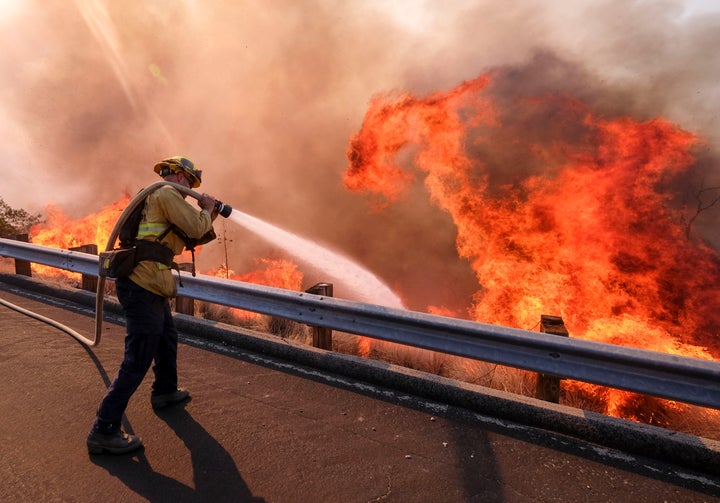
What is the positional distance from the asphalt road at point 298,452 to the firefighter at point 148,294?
18 cm

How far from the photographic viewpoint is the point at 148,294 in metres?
2.93

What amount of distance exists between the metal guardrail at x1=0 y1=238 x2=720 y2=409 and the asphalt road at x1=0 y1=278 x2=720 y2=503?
451mm

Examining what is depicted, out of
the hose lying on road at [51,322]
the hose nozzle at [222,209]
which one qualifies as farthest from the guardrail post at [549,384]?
the hose lying on road at [51,322]

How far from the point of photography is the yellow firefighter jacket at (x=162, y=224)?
2863 millimetres

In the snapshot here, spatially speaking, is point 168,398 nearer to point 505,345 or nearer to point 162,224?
point 162,224

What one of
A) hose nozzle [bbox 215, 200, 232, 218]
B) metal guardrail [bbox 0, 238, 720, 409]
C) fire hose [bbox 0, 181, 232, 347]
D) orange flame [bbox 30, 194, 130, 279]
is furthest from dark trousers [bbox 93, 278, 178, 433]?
orange flame [bbox 30, 194, 130, 279]

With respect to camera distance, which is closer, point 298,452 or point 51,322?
point 298,452

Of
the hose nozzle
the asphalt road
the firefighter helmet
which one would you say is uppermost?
the firefighter helmet

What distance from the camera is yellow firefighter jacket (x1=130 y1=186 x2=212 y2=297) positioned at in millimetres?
2863

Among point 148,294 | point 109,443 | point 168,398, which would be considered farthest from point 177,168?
point 109,443

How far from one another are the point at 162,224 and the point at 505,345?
2612 mm

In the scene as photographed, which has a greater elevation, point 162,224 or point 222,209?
point 222,209

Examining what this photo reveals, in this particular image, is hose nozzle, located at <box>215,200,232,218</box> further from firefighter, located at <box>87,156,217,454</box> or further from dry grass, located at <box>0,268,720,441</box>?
dry grass, located at <box>0,268,720,441</box>

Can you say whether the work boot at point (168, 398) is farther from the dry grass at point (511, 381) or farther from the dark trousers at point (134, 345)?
the dry grass at point (511, 381)
